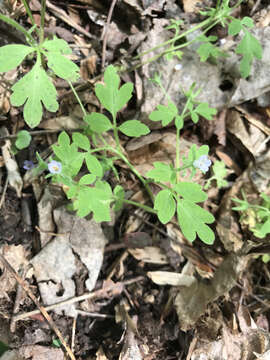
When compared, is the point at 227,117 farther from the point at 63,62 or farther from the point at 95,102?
the point at 63,62

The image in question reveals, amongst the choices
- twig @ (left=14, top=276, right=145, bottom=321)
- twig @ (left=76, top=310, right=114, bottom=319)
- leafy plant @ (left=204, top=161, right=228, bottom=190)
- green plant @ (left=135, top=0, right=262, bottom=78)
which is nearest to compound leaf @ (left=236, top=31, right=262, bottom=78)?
green plant @ (left=135, top=0, right=262, bottom=78)

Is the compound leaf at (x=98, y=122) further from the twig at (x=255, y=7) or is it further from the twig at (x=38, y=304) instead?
the twig at (x=255, y=7)

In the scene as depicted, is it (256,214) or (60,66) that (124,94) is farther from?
(256,214)

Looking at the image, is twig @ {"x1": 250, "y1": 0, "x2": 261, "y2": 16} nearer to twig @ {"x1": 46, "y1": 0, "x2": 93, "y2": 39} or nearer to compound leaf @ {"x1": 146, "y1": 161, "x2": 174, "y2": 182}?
twig @ {"x1": 46, "y1": 0, "x2": 93, "y2": 39}

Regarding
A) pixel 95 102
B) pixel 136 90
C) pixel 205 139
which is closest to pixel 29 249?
pixel 95 102

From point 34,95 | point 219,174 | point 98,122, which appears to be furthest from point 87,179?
point 219,174

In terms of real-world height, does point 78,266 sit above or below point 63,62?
below
